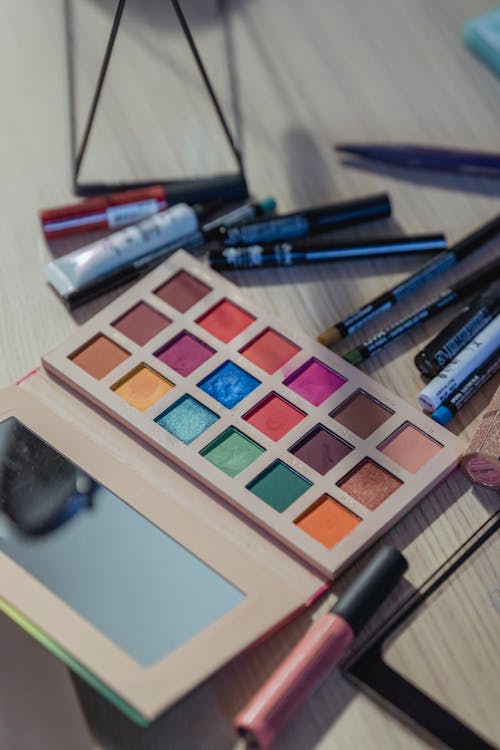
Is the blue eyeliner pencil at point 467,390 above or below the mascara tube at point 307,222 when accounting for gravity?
below

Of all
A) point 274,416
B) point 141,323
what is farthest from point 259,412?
point 141,323

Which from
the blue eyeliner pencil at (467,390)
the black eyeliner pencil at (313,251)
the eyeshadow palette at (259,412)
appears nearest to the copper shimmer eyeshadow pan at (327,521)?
the eyeshadow palette at (259,412)

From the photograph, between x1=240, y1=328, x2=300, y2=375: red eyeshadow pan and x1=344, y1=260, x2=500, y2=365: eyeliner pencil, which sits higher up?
x1=240, y1=328, x2=300, y2=375: red eyeshadow pan

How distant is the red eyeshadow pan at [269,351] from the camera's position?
0.70 m

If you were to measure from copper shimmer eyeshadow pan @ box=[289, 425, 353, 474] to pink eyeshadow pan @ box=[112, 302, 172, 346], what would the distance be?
14 centimetres

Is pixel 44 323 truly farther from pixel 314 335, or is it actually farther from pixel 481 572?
pixel 481 572

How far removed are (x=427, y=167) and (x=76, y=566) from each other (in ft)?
1.52

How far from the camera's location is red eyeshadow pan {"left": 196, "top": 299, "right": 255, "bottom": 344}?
28.1 inches

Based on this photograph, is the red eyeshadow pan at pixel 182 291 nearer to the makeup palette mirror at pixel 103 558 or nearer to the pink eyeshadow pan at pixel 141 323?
the pink eyeshadow pan at pixel 141 323

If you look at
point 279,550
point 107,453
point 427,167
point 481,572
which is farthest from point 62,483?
point 427,167

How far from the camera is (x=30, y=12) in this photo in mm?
934

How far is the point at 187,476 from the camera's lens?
2.13 feet

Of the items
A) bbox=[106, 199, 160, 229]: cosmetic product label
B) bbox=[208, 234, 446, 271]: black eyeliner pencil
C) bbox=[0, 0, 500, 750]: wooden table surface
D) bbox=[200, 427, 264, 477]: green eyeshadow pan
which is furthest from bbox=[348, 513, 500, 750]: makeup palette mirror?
bbox=[106, 199, 160, 229]: cosmetic product label

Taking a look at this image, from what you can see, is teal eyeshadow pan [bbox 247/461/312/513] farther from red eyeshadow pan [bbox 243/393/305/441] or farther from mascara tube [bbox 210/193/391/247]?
mascara tube [bbox 210/193/391/247]
